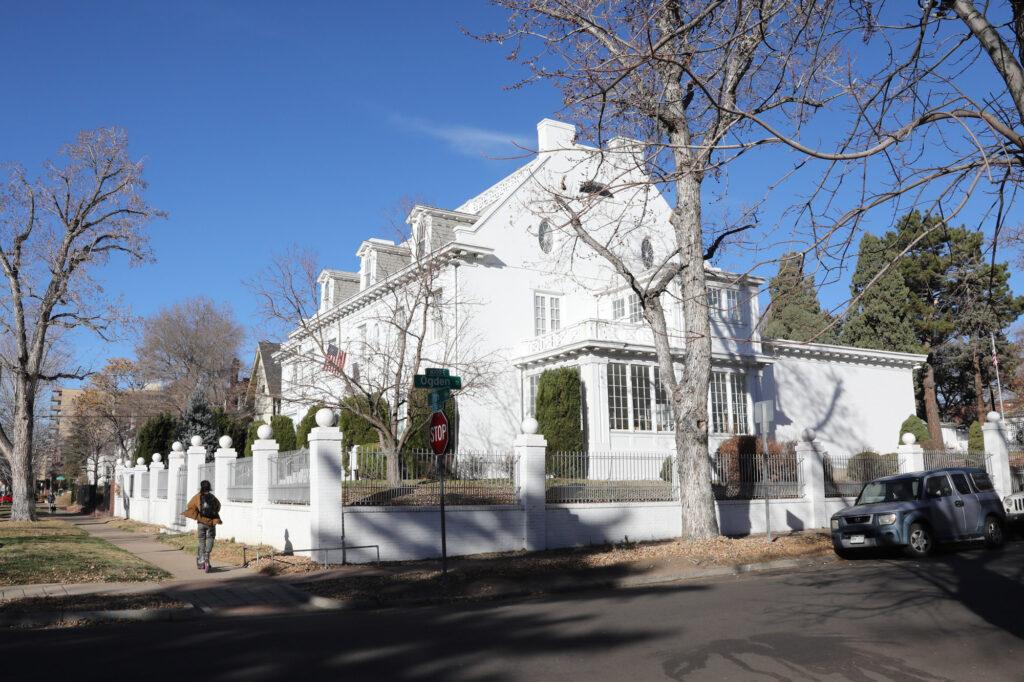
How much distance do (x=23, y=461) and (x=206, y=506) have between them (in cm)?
1918

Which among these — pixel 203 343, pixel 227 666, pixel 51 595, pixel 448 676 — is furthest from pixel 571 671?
pixel 203 343

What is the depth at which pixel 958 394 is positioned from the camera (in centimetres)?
5544

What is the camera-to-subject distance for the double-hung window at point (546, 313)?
1224 inches

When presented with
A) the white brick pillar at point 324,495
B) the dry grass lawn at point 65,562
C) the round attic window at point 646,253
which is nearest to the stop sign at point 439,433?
the white brick pillar at point 324,495

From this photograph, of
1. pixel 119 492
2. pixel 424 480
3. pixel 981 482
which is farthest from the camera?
pixel 119 492

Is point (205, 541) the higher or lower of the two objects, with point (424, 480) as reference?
lower

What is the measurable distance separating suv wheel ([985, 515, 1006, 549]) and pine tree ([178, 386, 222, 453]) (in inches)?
1355

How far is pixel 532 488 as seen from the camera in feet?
54.8

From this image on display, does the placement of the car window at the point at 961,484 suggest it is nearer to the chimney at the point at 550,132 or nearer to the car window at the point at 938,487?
the car window at the point at 938,487

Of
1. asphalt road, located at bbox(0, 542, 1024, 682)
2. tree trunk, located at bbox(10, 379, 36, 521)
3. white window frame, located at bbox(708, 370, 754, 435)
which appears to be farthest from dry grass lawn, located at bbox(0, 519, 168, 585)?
white window frame, located at bbox(708, 370, 754, 435)

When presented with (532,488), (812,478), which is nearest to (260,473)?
(532,488)

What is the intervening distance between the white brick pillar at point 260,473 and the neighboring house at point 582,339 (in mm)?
5700

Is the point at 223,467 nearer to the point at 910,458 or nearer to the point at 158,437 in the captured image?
the point at 910,458

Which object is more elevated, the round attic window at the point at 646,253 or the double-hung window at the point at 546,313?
the round attic window at the point at 646,253
